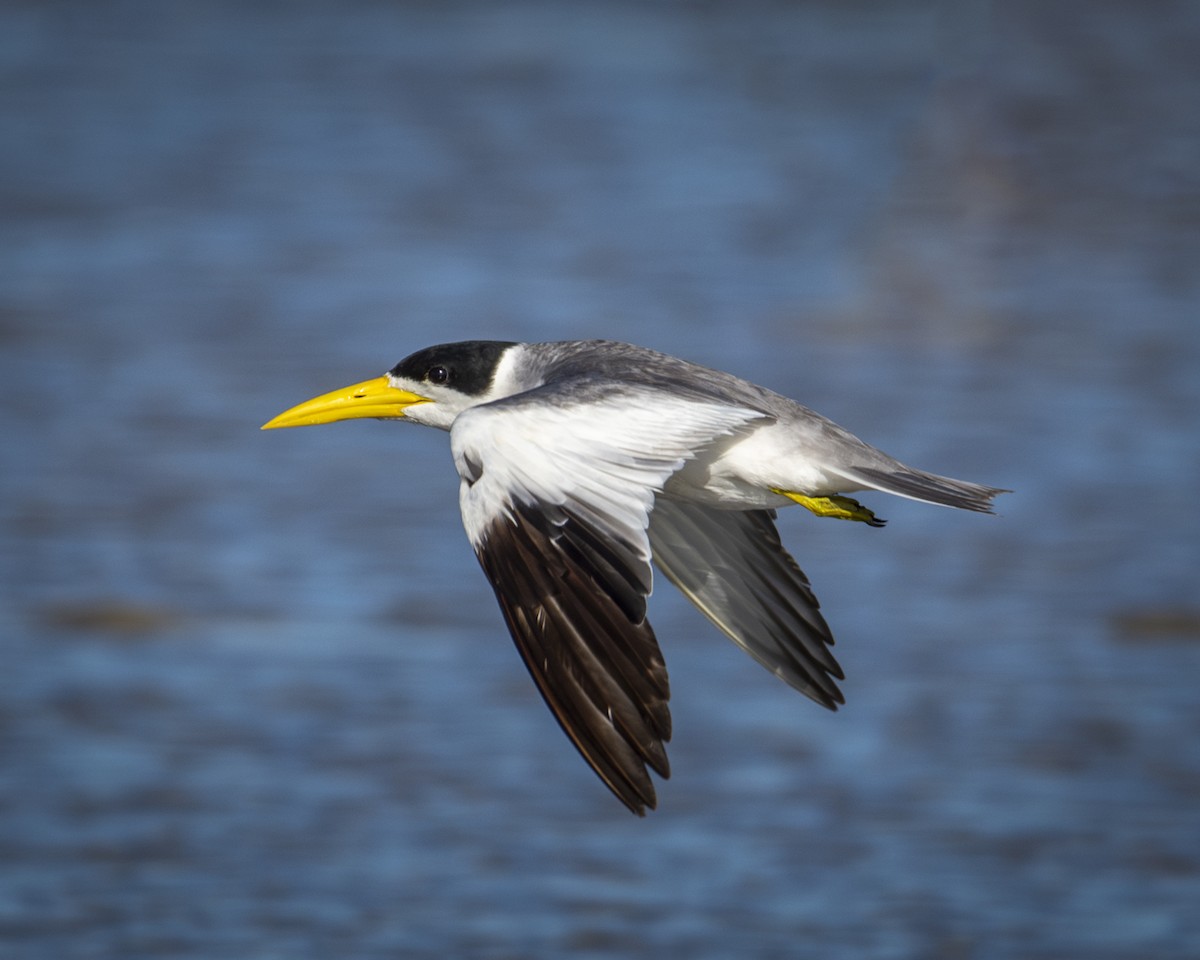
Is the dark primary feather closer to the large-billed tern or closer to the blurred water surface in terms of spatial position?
the large-billed tern

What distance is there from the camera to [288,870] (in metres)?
10.9

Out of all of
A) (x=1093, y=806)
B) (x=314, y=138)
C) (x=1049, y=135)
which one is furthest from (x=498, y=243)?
(x=1093, y=806)

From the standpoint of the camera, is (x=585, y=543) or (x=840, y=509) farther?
(x=840, y=509)

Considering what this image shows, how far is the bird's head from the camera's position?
768 cm

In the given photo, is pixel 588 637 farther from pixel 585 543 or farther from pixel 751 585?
pixel 751 585

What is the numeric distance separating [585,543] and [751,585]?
174cm

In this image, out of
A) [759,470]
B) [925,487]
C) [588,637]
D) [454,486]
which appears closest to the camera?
[588,637]

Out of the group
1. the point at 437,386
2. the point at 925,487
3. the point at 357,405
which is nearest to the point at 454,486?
the point at 357,405

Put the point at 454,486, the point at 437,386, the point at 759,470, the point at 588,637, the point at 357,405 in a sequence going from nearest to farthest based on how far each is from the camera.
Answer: the point at 588,637 < the point at 759,470 < the point at 437,386 < the point at 357,405 < the point at 454,486

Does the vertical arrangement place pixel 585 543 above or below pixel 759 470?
below

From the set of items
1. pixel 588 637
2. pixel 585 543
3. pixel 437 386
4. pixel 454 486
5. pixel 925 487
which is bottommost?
pixel 588 637

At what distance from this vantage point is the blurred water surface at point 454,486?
35.7ft

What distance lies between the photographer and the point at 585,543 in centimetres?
615

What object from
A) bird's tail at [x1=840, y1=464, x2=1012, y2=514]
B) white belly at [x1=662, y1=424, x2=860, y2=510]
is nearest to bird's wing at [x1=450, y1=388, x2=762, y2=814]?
white belly at [x1=662, y1=424, x2=860, y2=510]
